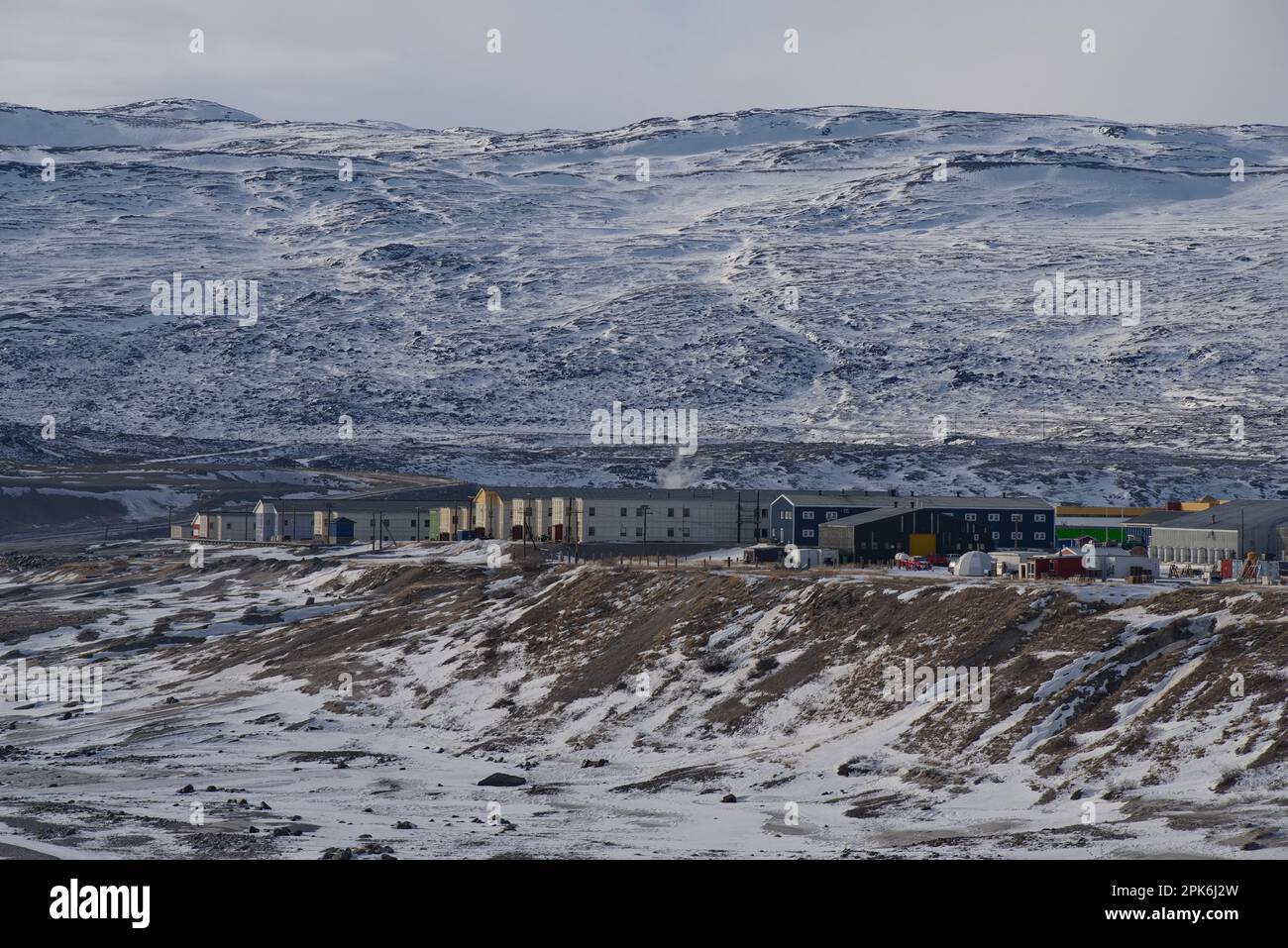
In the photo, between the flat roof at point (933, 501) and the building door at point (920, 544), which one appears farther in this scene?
the flat roof at point (933, 501)

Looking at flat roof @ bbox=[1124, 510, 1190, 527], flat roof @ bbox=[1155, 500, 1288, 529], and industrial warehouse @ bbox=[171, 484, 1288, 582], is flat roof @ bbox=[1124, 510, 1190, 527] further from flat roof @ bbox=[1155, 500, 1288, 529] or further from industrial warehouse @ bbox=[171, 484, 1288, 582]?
flat roof @ bbox=[1155, 500, 1288, 529]

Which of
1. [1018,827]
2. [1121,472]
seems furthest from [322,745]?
[1121,472]

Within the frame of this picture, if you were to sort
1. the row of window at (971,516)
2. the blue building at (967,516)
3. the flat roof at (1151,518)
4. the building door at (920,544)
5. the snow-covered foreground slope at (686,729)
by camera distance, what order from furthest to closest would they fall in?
the flat roof at (1151,518) → the row of window at (971,516) → the blue building at (967,516) → the building door at (920,544) → the snow-covered foreground slope at (686,729)

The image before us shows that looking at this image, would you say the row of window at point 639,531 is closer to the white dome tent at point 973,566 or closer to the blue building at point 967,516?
the blue building at point 967,516

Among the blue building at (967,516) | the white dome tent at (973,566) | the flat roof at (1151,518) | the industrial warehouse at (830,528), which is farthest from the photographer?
the flat roof at (1151,518)

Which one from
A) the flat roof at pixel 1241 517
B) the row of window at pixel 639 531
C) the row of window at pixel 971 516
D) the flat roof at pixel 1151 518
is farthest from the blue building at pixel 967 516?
the flat roof at pixel 1241 517

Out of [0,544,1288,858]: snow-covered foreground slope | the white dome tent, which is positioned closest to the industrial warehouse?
the white dome tent
